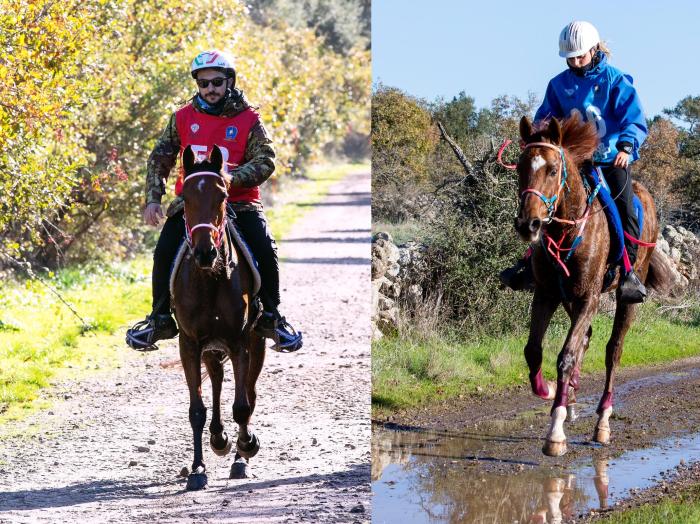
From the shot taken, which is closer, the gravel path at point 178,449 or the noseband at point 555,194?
the noseband at point 555,194

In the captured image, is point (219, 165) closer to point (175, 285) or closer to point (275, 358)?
point (175, 285)

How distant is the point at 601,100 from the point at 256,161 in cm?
183

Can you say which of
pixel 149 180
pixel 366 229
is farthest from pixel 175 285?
pixel 366 229

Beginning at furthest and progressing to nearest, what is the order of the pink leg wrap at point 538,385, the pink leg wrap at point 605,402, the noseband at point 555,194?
the pink leg wrap at point 605,402
the pink leg wrap at point 538,385
the noseband at point 555,194

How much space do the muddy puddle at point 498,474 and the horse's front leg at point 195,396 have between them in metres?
0.99

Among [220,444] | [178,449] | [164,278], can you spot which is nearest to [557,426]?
[220,444]

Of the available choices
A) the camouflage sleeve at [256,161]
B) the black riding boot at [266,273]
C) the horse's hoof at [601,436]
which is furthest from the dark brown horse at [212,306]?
the horse's hoof at [601,436]

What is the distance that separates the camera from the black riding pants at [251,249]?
610 cm

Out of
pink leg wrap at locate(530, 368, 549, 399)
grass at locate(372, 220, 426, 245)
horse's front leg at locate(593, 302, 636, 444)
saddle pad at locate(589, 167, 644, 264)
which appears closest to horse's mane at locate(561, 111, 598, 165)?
saddle pad at locate(589, 167, 644, 264)

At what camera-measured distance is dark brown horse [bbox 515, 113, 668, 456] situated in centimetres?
502

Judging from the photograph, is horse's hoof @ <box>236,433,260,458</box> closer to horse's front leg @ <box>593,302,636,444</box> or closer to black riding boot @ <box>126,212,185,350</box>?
black riding boot @ <box>126,212,185,350</box>

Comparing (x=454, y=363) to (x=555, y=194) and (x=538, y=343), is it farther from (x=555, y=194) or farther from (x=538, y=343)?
(x=555, y=194)

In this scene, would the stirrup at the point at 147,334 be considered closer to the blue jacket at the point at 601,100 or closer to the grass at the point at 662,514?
the blue jacket at the point at 601,100

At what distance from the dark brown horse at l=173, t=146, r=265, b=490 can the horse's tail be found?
256 cm
